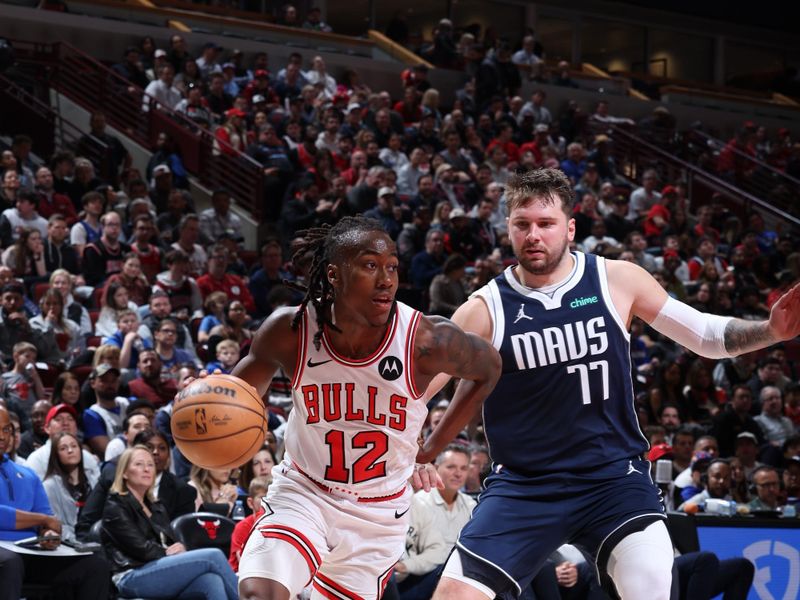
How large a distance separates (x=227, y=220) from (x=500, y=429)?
33.0 ft

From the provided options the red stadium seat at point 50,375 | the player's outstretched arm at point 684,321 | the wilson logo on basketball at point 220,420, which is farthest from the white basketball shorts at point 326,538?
the red stadium seat at point 50,375

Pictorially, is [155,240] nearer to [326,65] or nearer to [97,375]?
[97,375]

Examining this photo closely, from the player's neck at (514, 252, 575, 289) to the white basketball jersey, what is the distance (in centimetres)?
73

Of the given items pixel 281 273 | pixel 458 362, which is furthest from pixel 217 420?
pixel 281 273

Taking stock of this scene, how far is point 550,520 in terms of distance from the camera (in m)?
4.71

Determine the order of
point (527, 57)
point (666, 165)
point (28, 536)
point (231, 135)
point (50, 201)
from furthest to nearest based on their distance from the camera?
1. point (527, 57)
2. point (666, 165)
3. point (231, 135)
4. point (50, 201)
5. point (28, 536)

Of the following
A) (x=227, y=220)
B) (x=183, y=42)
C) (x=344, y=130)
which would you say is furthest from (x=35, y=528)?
(x=183, y=42)

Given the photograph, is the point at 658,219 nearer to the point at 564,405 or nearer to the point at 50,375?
the point at 50,375

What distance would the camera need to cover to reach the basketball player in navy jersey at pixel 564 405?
15.2 feet

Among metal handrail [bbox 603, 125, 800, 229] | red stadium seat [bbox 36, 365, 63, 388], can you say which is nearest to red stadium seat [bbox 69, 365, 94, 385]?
red stadium seat [bbox 36, 365, 63, 388]

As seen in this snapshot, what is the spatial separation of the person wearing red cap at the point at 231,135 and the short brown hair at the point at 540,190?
11002mm

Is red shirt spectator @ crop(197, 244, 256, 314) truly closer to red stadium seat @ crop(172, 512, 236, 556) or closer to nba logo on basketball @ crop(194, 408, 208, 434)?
red stadium seat @ crop(172, 512, 236, 556)

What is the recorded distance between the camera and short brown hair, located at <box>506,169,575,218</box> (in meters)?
5.00

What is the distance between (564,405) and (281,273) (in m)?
9.03
